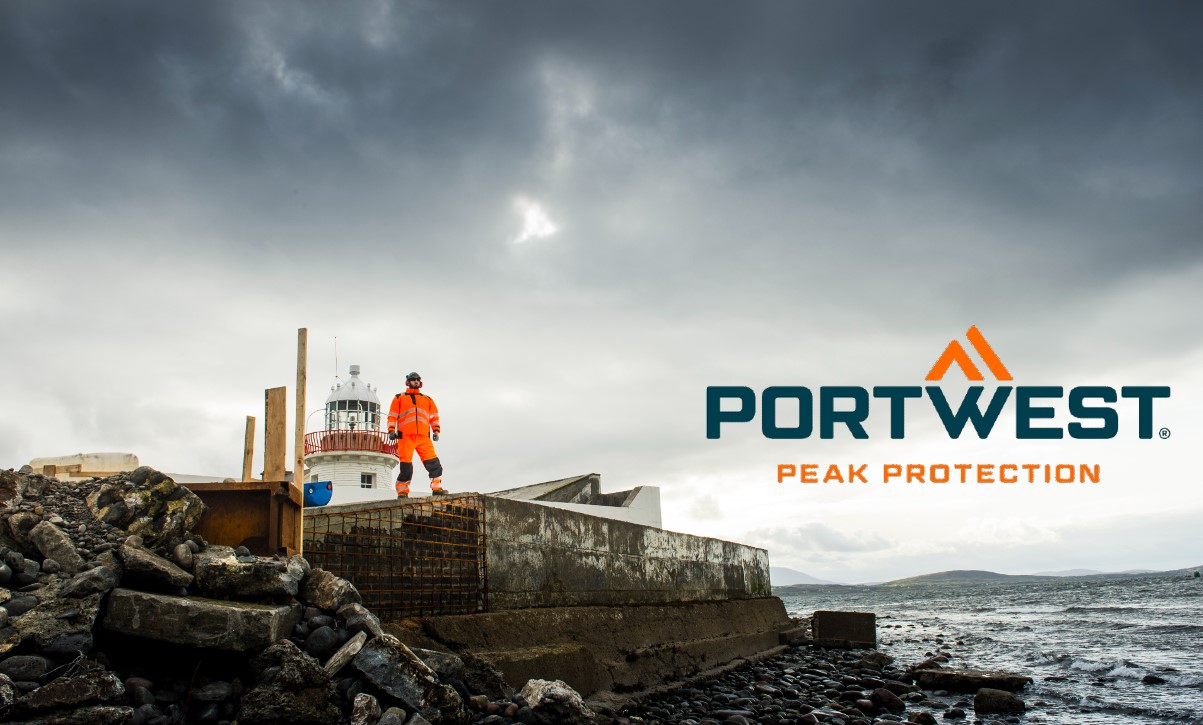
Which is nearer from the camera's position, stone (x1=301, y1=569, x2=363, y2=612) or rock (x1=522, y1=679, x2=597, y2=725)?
stone (x1=301, y1=569, x2=363, y2=612)

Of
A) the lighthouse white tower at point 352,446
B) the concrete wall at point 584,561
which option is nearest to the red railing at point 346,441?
the lighthouse white tower at point 352,446

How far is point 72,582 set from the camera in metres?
4.48

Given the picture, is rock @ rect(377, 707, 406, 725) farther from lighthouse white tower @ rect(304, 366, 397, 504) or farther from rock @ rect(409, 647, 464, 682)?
lighthouse white tower @ rect(304, 366, 397, 504)

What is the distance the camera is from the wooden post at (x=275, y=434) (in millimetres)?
6668

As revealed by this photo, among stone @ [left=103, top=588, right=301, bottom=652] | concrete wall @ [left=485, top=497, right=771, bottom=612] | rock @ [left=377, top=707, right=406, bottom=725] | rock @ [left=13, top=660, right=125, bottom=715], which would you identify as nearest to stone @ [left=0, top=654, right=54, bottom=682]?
rock @ [left=13, top=660, right=125, bottom=715]

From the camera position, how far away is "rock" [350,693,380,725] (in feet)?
15.1

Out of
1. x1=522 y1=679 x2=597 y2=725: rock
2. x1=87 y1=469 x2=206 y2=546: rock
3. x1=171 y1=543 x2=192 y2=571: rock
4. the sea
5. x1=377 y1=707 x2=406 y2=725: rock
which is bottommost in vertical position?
the sea

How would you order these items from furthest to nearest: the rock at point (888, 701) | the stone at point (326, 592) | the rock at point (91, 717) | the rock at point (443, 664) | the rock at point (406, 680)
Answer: the rock at point (888, 701)
the rock at point (443, 664)
the stone at point (326, 592)
the rock at point (406, 680)
the rock at point (91, 717)

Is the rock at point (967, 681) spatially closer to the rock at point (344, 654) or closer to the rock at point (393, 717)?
the rock at point (393, 717)

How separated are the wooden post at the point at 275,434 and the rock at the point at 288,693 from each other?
218 centimetres

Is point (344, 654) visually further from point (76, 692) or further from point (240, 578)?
point (76, 692)

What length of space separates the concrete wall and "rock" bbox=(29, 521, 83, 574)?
12.8 feet

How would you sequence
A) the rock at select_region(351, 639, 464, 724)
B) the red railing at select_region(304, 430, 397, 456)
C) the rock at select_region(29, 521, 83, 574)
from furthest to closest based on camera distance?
the red railing at select_region(304, 430, 397, 456) → the rock at select_region(351, 639, 464, 724) → the rock at select_region(29, 521, 83, 574)

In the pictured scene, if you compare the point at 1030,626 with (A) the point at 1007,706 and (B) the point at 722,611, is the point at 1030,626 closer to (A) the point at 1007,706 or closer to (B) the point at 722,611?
(B) the point at 722,611
